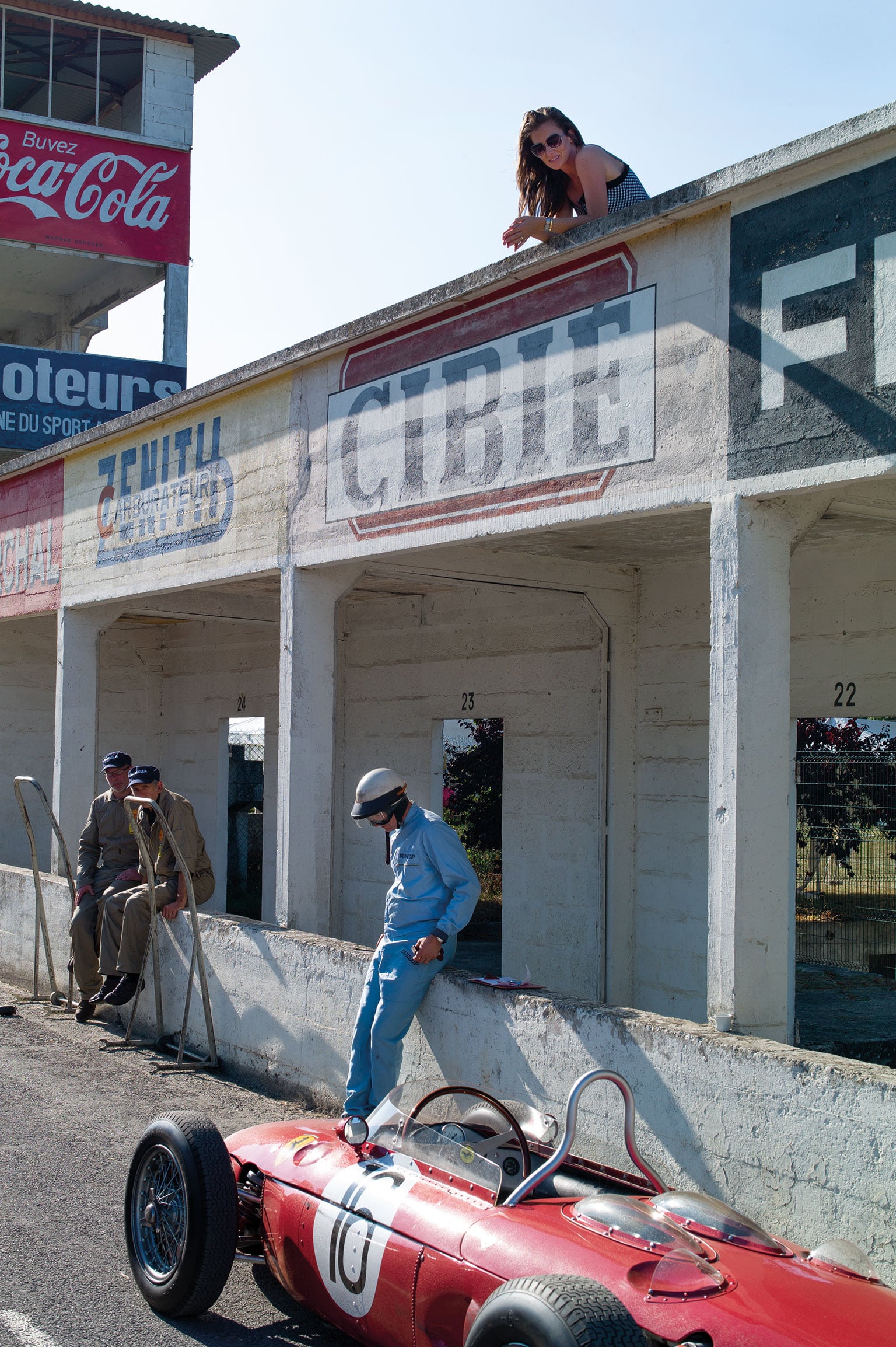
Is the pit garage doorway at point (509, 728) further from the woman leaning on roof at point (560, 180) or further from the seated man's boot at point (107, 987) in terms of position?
the seated man's boot at point (107, 987)

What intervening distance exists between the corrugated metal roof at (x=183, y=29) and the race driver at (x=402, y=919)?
1639 cm

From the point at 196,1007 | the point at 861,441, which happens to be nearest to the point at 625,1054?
the point at 861,441

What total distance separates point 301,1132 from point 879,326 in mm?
3777

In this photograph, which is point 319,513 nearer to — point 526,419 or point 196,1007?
point 526,419

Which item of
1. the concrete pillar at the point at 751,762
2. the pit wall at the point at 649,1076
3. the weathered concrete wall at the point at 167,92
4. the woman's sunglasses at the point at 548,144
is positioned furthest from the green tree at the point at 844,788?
the weathered concrete wall at the point at 167,92

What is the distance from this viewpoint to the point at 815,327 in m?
5.09

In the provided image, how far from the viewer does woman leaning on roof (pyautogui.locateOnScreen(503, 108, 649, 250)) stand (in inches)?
254

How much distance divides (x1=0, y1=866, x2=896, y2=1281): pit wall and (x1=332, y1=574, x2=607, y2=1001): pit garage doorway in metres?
2.76

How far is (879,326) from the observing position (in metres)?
4.86

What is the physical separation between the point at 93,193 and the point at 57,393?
2.98 meters

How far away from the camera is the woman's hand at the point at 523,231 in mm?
6516

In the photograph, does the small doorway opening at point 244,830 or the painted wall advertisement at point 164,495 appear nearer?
the painted wall advertisement at point 164,495

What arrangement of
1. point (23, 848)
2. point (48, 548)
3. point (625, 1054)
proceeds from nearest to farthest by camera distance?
point (625, 1054) < point (48, 548) < point (23, 848)

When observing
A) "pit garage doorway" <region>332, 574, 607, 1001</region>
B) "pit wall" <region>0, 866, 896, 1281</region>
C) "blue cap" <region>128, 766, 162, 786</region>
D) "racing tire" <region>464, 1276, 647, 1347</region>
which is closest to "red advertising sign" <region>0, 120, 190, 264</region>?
"pit garage doorway" <region>332, 574, 607, 1001</region>
